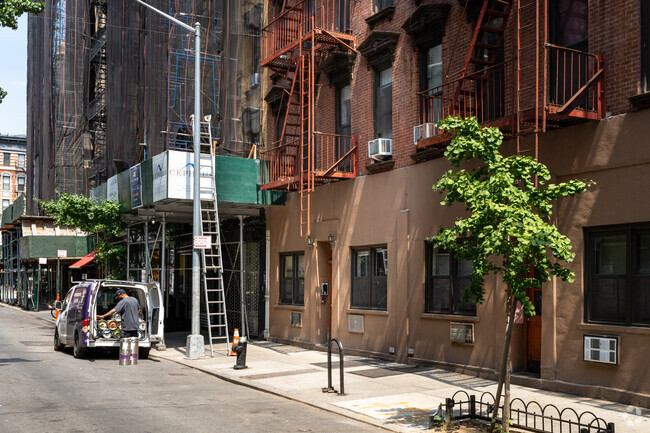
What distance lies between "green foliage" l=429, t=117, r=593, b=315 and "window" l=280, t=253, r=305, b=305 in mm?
11426

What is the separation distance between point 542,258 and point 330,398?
480cm

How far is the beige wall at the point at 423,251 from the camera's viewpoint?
430 inches

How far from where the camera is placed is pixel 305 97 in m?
19.8

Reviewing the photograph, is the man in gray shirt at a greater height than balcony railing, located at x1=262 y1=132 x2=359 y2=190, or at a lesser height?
lesser

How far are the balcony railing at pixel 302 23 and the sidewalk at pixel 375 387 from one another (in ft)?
26.7

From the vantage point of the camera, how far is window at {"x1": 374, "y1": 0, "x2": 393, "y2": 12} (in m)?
17.0

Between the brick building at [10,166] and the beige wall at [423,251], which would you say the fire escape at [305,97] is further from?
the brick building at [10,166]

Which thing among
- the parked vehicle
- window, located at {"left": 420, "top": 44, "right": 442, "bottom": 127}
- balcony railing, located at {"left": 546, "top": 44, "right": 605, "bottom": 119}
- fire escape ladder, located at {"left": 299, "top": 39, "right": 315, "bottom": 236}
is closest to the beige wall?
balcony railing, located at {"left": 546, "top": 44, "right": 605, "bottom": 119}

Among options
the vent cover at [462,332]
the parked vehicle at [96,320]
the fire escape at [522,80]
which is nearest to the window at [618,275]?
the fire escape at [522,80]

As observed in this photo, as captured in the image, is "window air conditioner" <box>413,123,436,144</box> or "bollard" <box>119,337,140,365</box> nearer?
"window air conditioner" <box>413,123,436,144</box>

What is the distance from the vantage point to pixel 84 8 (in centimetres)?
4175

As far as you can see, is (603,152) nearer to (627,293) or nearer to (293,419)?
(627,293)

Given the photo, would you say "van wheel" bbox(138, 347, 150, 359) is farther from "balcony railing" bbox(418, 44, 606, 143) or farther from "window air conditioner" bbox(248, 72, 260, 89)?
"window air conditioner" bbox(248, 72, 260, 89)

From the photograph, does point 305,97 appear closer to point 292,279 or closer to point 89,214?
point 292,279
